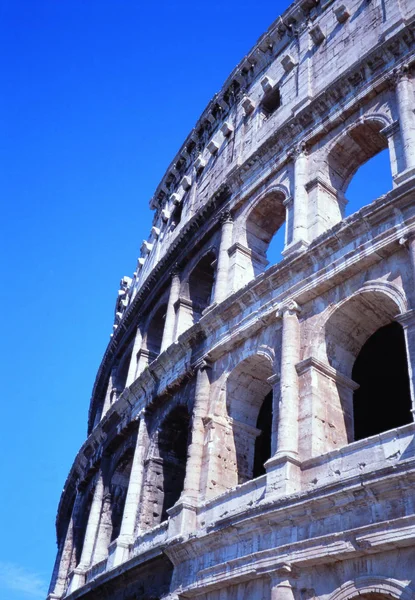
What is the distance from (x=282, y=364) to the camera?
10.2 m

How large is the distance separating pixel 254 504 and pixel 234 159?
32.5 feet

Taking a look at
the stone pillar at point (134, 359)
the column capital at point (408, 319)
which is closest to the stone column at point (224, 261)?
the stone pillar at point (134, 359)

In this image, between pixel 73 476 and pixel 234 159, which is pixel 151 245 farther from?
pixel 73 476

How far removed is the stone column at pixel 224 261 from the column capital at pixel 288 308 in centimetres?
256

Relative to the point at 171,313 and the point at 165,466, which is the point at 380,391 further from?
the point at 171,313

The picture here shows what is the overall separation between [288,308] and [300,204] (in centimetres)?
270

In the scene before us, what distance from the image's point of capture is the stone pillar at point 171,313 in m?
15.4

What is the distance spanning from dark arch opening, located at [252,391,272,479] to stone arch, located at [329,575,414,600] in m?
6.00

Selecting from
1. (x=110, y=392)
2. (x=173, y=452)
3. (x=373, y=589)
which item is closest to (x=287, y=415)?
(x=373, y=589)

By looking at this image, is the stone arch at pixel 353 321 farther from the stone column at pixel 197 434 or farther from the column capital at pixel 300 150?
the column capital at pixel 300 150

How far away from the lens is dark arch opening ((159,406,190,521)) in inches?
521

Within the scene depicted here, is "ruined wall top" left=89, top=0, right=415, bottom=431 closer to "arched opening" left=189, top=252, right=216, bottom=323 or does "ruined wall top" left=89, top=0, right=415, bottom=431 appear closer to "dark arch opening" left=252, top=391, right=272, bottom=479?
"arched opening" left=189, top=252, right=216, bottom=323

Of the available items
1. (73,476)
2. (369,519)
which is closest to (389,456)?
(369,519)

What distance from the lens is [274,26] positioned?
56.0ft
